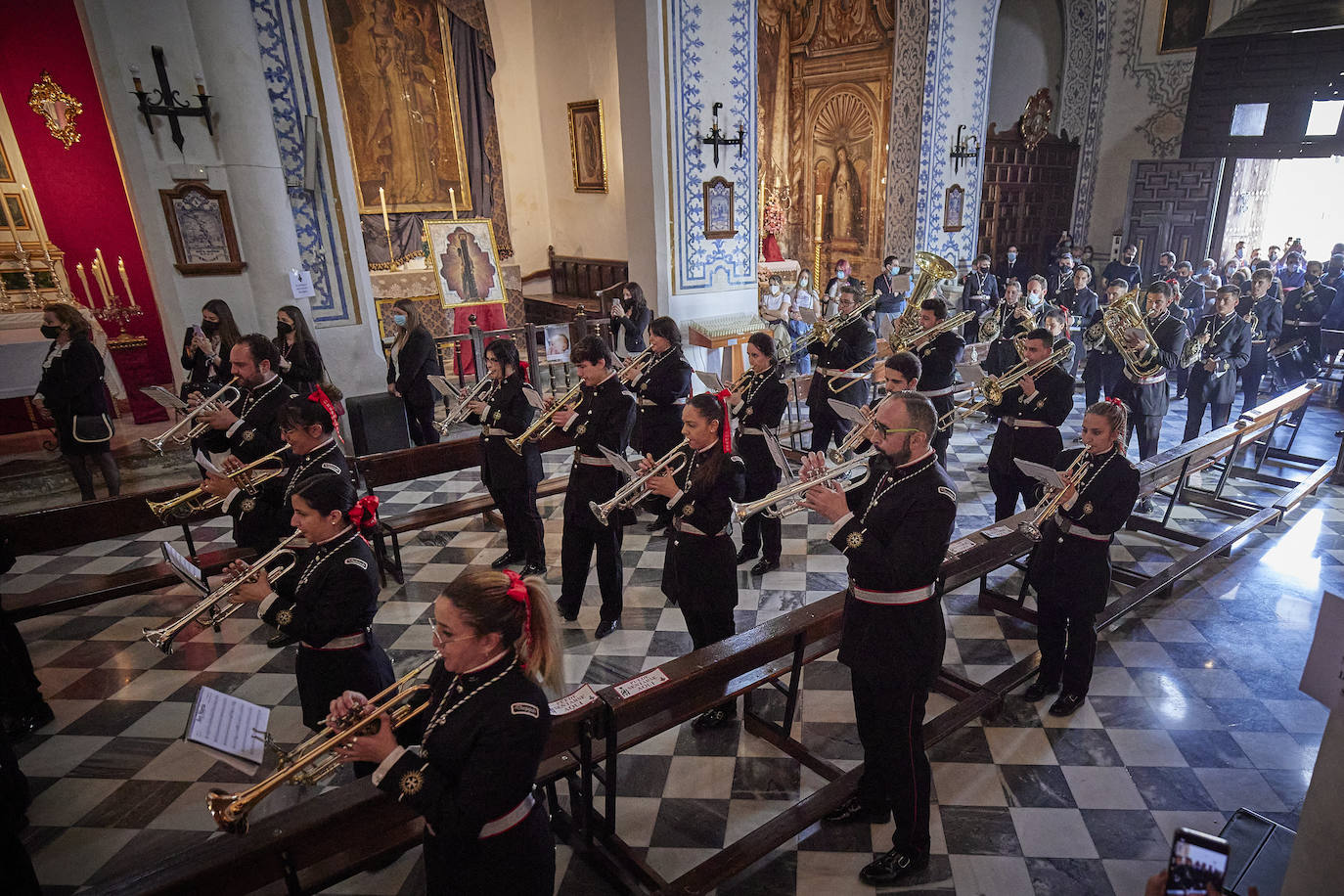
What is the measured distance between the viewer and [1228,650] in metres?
5.09

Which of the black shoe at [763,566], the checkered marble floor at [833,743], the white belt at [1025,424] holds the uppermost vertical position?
the white belt at [1025,424]

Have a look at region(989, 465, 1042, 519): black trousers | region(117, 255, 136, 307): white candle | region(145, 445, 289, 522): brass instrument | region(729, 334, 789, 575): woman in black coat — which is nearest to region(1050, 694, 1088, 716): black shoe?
region(989, 465, 1042, 519): black trousers

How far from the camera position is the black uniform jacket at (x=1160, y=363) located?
7.13 meters

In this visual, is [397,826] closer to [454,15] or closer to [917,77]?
[454,15]

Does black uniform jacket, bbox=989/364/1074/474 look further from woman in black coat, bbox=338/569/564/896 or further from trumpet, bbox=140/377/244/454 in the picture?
trumpet, bbox=140/377/244/454

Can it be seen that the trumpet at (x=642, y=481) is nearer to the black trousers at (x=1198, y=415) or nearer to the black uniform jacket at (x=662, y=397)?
the black uniform jacket at (x=662, y=397)

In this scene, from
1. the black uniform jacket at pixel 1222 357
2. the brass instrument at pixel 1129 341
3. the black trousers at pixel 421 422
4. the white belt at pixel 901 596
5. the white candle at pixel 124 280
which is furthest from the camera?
the white candle at pixel 124 280

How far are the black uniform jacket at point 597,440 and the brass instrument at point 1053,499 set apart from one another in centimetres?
264

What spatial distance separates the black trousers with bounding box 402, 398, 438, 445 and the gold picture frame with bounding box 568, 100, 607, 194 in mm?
6258

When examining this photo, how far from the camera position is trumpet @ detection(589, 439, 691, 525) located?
4234 mm

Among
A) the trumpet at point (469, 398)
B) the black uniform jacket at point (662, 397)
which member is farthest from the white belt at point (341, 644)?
the black uniform jacket at point (662, 397)

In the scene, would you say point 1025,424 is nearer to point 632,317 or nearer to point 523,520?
point 523,520

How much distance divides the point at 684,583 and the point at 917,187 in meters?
12.1

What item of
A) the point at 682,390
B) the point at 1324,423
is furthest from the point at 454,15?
the point at 1324,423
